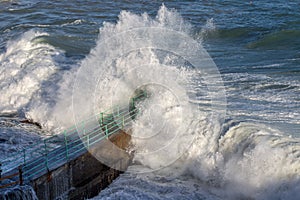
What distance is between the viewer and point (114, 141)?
12.1 meters

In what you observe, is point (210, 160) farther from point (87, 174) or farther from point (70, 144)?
point (70, 144)

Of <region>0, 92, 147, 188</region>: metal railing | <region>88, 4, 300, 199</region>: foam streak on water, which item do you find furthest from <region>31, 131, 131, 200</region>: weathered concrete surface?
<region>88, 4, 300, 199</region>: foam streak on water

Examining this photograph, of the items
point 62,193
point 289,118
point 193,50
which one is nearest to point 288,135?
point 289,118

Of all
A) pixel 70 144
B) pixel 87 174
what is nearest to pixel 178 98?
pixel 70 144

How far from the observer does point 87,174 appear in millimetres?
11133

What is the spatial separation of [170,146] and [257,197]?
306cm

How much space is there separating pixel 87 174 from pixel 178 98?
4420mm

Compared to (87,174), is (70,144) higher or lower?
higher

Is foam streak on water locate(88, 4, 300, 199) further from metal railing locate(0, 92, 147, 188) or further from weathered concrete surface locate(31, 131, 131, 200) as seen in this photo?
metal railing locate(0, 92, 147, 188)

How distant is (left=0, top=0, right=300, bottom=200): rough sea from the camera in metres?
11.2

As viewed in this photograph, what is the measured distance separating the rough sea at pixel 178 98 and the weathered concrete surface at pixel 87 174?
353mm

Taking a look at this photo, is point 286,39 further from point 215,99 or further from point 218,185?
point 218,185

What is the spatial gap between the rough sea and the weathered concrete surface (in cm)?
35

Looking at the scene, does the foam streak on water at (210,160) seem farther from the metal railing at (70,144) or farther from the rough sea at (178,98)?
the metal railing at (70,144)
